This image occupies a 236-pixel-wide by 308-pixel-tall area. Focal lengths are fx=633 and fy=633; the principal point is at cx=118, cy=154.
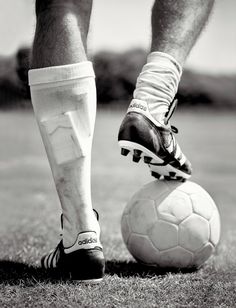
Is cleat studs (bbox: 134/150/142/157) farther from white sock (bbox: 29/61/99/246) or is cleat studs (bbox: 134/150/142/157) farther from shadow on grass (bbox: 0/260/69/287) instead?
shadow on grass (bbox: 0/260/69/287)

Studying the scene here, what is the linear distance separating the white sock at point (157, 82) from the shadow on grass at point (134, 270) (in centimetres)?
80

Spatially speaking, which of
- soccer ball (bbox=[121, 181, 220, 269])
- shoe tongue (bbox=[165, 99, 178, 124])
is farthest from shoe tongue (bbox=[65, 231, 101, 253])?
shoe tongue (bbox=[165, 99, 178, 124])

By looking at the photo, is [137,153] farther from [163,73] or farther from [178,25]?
[178,25]

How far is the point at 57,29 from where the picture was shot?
2.80 metres

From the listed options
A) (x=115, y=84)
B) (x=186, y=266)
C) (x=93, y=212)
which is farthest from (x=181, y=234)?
(x=115, y=84)

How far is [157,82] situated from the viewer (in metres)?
3.02

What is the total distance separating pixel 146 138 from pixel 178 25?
0.59 metres

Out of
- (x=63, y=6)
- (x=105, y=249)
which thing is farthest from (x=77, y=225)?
(x=105, y=249)

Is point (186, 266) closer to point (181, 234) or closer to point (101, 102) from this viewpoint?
point (181, 234)

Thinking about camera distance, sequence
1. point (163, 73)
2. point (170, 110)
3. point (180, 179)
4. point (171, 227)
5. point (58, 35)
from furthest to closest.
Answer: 1. point (180, 179)
2. point (171, 227)
3. point (170, 110)
4. point (163, 73)
5. point (58, 35)

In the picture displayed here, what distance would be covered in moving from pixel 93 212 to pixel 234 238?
7.37ft

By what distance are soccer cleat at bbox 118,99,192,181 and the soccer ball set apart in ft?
0.90

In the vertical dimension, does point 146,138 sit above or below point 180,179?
above

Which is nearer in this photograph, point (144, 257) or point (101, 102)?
point (144, 257)
